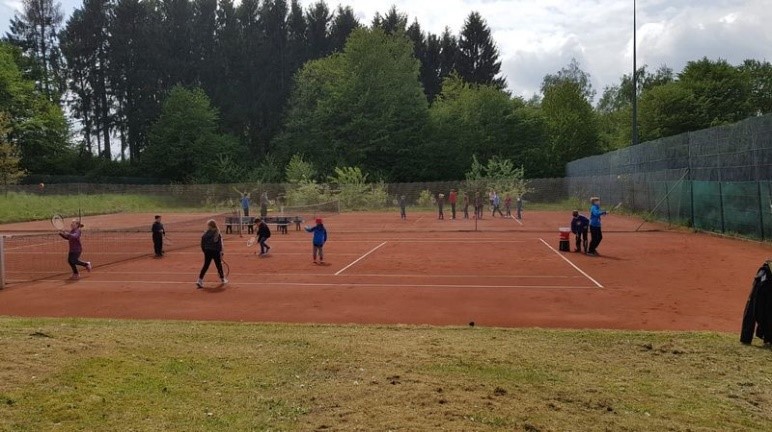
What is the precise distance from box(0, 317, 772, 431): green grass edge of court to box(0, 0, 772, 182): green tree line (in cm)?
5144

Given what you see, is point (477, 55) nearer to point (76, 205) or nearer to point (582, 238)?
point (76, 205)

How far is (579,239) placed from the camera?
69.3ft

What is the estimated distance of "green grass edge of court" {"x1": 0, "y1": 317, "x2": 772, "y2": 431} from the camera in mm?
5340

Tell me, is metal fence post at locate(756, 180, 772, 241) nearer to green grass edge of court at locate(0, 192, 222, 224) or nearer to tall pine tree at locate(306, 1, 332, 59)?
green grass edge of court at locate(0, 192, 222, 224)

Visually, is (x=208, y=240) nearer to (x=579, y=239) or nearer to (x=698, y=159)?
(x=579, y=239)

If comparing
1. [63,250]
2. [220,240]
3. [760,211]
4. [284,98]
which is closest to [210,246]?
[220,240]

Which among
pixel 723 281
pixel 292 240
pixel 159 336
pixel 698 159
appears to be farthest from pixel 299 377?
pixel 698 159

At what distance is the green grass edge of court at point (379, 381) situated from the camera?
17.5 feet

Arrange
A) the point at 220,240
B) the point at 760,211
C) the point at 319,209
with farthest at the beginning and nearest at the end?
the point at 319,209
the point at 760,211
the point at 220,240

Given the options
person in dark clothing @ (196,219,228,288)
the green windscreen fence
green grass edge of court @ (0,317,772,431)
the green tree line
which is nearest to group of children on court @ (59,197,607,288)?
person in dark clothing @ (196,219,228,288)

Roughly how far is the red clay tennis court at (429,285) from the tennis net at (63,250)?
0.21m

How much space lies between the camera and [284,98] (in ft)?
276

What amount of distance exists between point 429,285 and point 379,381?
868 centimetres

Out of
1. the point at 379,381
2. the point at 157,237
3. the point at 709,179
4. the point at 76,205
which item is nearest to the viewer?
the point at 379,381
